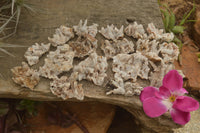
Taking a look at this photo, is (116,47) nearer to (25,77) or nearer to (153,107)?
(153,107)

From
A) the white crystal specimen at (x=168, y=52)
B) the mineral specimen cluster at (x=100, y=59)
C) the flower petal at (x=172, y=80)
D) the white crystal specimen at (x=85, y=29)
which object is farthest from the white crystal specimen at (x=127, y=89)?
the white crystal specimen at (x=85, y=29)

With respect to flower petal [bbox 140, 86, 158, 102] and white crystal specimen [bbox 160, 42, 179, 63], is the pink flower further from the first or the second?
white crystal specimen [bbox 160, 42, 179, 63]

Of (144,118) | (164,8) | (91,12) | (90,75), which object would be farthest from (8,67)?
(164,8)

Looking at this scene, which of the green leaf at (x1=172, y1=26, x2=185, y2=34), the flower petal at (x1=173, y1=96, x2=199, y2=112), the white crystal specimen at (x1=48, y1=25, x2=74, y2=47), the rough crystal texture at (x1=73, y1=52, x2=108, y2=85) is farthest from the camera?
the green leaf at (x1=172, y1=26, x2=185, y2=34)

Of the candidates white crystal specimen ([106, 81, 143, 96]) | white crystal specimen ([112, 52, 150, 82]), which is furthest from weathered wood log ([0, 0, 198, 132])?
white crystal specimen ([112, 52, 150, 82])

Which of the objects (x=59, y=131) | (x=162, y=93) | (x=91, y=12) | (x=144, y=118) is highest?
(x=91, y=12)

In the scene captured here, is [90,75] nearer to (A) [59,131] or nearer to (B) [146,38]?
(B) [146,38]

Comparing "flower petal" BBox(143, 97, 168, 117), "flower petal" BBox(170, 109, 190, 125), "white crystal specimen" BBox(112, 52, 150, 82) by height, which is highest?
"white crystal specimen" BBox(112, 52, 150, 82)
